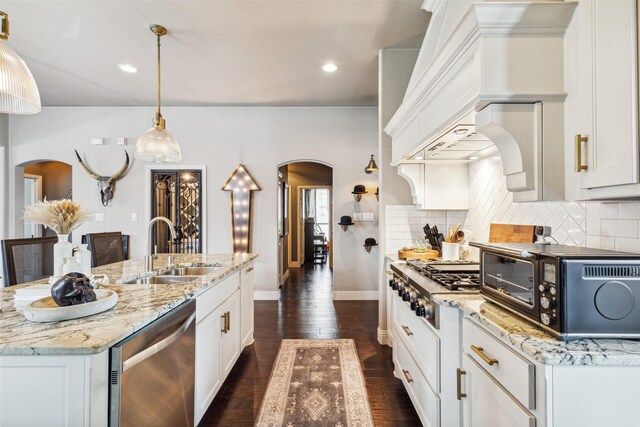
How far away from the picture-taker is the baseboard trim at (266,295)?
16.0 ft

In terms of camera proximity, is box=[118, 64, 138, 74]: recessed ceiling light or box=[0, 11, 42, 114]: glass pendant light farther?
box=[118, 64, 138, 74]: recessed ceiling light

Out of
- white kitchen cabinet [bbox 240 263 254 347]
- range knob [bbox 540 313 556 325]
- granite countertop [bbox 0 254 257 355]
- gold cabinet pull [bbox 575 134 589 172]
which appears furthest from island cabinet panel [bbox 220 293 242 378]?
gold cabinet pull [bbox 575 134 589 172]

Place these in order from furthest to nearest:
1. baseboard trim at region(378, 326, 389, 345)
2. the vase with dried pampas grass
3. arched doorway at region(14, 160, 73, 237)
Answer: arched doorway at region(14, 160, 73, 237)
baseboard trim at region(378, 326, 389, 345)
the vase with dried pampas grass

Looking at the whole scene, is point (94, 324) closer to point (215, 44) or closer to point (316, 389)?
point (316, 389)

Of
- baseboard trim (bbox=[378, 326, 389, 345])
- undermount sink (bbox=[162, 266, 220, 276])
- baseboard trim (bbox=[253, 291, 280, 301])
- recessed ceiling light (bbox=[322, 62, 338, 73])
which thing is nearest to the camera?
undermount sink (bbox=[162, 266, 220, 276])

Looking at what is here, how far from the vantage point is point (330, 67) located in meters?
3.63

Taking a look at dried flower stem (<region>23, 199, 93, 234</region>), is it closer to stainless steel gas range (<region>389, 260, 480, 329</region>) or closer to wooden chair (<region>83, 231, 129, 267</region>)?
wooden chair (<region>83, 231, 129, 267</region>)

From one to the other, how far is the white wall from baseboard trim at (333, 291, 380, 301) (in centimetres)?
88

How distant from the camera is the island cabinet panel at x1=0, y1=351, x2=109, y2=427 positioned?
101 cm

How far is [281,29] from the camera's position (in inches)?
114

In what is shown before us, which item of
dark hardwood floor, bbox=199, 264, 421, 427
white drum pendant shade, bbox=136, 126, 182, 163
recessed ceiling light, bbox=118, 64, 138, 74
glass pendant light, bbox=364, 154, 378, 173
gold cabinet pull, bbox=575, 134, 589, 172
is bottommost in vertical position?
dark hardwood floor, bbox=199, 264, 421, 427

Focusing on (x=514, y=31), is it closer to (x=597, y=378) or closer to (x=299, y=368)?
(x=597, y=378)

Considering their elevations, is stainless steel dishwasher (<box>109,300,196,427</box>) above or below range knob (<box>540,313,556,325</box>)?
below

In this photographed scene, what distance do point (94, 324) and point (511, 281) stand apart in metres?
1.59
